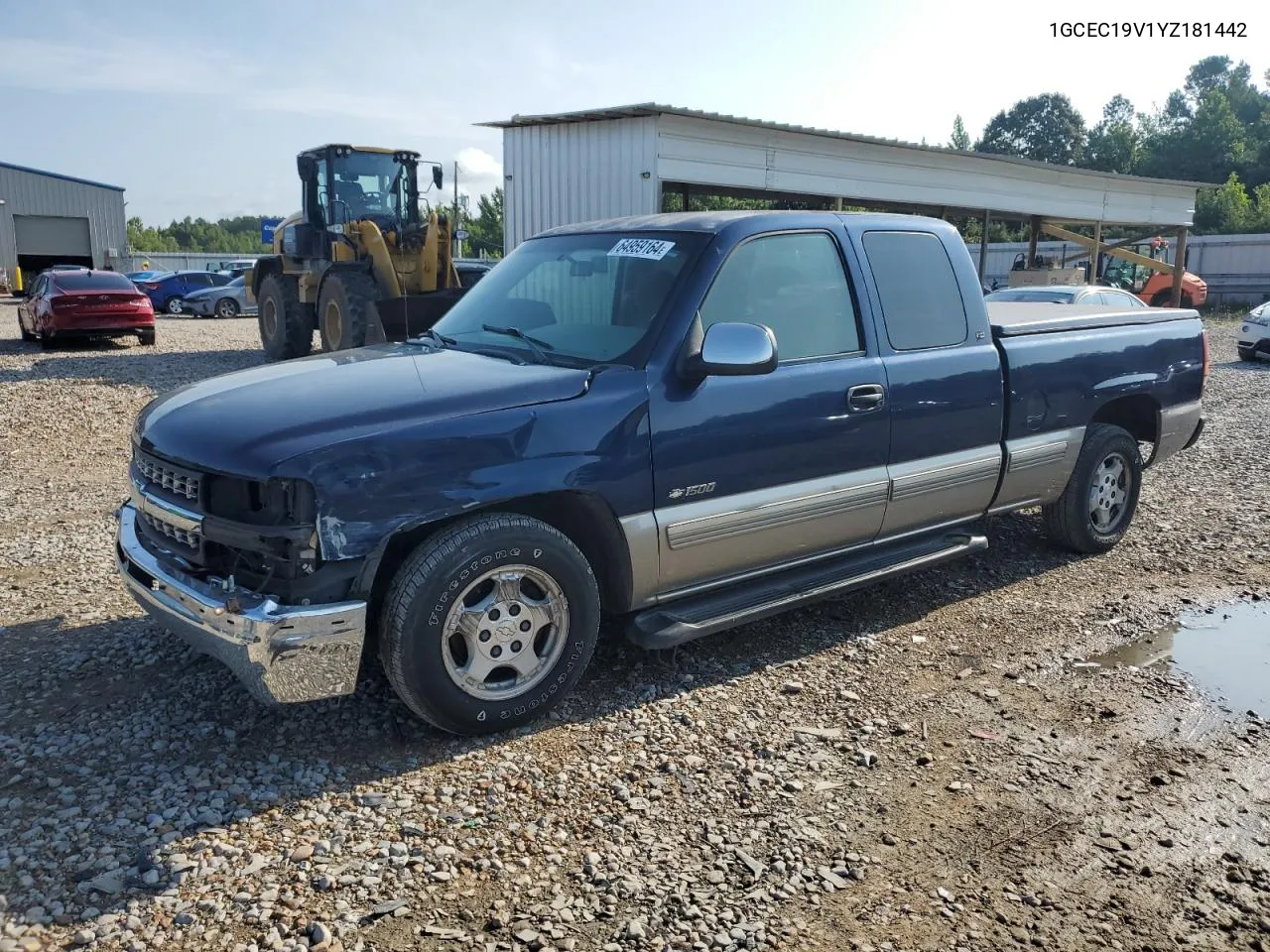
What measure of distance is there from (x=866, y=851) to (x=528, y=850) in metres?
1.08

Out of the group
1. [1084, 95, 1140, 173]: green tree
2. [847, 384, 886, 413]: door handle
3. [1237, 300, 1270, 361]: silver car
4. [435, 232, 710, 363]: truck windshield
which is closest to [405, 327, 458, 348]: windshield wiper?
[435, 232, 710, 363]: truck windshield

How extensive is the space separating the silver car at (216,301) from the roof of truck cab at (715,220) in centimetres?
2941

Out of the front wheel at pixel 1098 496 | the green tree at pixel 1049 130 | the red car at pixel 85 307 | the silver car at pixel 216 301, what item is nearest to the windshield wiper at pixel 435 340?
the front wheel at pixel 1098 496

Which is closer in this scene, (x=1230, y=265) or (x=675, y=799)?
(x=675, y=799)

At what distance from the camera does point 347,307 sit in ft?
43.7

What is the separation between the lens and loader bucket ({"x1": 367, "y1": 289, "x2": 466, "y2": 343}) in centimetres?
1339

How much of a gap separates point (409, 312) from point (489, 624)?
1049cm

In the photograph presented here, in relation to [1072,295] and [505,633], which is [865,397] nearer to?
[505,633]

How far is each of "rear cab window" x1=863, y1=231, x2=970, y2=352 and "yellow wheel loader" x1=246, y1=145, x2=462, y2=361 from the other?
9.33 meters

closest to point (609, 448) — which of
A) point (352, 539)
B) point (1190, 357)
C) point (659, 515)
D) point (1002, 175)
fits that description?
point (659, 515)

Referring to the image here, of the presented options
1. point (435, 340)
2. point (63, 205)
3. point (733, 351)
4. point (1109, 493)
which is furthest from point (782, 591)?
point (63, 205)

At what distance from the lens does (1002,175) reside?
2173cm

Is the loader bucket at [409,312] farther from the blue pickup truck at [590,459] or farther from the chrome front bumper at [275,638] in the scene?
the chrome front bumper at [275,638]

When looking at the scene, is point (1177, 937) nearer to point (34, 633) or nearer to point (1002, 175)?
point (34, 633)
